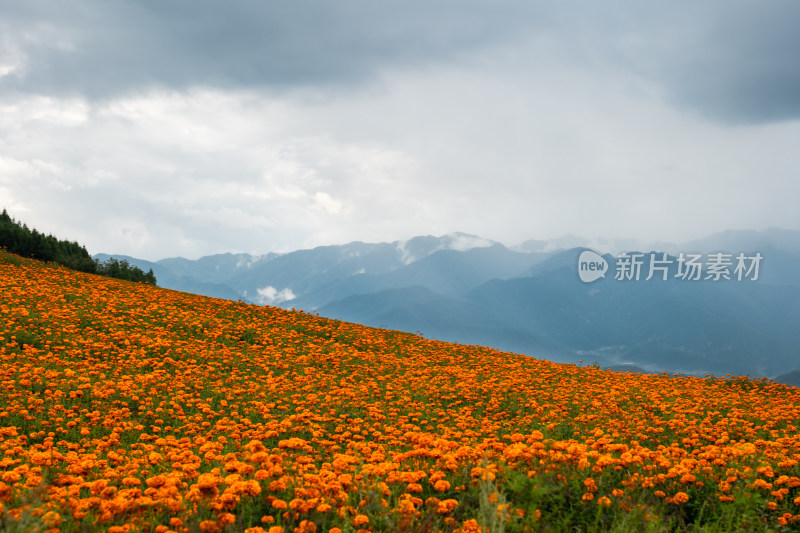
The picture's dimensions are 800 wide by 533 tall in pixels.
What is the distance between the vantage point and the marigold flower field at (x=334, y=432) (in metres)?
5.53

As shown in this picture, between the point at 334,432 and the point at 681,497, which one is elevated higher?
Answer: the point at 681,497

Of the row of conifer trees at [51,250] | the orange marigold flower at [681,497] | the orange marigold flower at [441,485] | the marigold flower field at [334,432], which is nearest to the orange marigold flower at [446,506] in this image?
the marigold flower field at [334,432]

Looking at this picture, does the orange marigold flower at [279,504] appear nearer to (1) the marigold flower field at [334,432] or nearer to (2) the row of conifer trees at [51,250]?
(1) the marigold flower field at [334,432]

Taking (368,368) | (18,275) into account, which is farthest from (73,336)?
(18,275)

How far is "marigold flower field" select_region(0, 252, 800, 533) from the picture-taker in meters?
5.53

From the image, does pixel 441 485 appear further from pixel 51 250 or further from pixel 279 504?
pixel 51 250

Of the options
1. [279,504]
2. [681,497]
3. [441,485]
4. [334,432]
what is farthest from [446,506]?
[334,432]

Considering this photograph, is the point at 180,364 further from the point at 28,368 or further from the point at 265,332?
the point at 265,332

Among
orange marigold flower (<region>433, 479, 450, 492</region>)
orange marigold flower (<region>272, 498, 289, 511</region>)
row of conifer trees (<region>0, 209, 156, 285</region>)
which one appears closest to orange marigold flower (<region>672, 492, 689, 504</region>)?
orange marigold flower (<region>433, 479, 450, 492</region>)

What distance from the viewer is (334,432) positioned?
36.5 ft

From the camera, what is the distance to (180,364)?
15.2m

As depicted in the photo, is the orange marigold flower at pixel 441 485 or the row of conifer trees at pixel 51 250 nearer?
the orange marigold flower at pixel 441 485

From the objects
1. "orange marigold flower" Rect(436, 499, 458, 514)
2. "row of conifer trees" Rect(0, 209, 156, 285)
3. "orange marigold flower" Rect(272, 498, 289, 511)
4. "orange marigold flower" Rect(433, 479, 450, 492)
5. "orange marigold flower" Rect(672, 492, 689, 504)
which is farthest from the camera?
"row of conifer trees" Rect(0, 209, 156, 285)

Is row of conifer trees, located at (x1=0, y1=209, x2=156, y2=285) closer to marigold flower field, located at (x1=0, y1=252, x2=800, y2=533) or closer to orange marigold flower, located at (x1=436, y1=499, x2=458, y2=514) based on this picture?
marigold flower field, located at (x1=0, y1=252, x2=800, y2=533)
